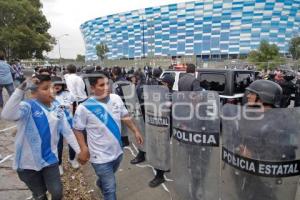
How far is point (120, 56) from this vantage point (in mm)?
83750

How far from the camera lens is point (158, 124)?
434 cm

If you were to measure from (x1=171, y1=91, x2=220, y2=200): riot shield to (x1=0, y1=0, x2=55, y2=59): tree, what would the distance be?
31.4 metres

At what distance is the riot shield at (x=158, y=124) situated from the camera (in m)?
4.23

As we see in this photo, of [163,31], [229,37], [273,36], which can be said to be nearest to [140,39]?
[163,31]

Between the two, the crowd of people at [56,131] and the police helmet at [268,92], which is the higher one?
the police helmet at [268,92]

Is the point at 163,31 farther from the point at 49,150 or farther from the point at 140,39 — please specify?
the point at 49,150

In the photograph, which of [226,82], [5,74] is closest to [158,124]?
[226,82]

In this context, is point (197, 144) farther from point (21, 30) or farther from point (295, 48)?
point (295, 48)

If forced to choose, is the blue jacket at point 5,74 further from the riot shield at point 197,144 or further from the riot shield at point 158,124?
the riot shield at point 197,144

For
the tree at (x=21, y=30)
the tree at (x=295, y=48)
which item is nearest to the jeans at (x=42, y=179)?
the tree at (x=21, y=30)

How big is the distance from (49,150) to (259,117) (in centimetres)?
204

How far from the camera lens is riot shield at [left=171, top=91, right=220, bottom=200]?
3.17 meters

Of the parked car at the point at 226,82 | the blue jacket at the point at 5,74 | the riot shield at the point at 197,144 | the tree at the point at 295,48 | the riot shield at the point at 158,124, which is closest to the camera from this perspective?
the riot shield at the point at 197,144

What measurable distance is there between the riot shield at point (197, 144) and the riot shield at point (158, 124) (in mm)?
707
